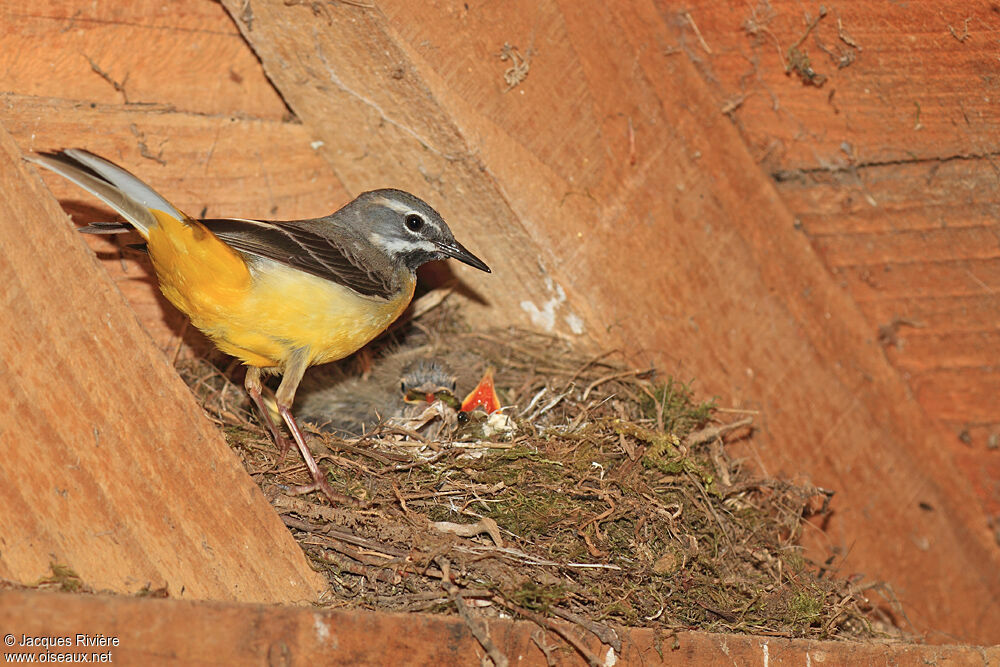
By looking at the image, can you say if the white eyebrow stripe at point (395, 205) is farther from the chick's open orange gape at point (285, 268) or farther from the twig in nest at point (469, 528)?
the twig in nest at point (469, 528)

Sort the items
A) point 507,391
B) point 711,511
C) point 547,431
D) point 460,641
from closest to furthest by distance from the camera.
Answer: point 460,641
point 711,511
point 547,431
point 507,391

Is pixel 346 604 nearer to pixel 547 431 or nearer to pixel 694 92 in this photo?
pixel 547 431

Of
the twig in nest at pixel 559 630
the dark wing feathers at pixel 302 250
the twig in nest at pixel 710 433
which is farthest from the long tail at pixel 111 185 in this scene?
the twig in nest at pixel 710 433

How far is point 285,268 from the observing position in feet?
12.3

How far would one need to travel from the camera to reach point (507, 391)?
4.68 meters

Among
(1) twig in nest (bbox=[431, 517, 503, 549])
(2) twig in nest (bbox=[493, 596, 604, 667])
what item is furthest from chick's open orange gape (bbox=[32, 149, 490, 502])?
(2) twig in nest (bbox=[493, 596, 604, 667])

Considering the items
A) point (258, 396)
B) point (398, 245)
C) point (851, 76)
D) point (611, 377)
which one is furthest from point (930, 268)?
point (258, 396)

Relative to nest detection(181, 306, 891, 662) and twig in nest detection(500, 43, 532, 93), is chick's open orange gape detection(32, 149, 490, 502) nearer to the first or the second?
nest detection(181, 306, 891, 662)

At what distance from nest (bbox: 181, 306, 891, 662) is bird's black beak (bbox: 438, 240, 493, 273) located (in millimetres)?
463

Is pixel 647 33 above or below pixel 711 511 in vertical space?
above

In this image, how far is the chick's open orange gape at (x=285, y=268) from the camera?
3350 mm

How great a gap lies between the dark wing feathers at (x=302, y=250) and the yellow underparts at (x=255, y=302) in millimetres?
37

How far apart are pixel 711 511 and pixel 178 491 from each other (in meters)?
2.06

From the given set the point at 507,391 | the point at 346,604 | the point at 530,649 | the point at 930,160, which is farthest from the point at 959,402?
the point at 346,604
